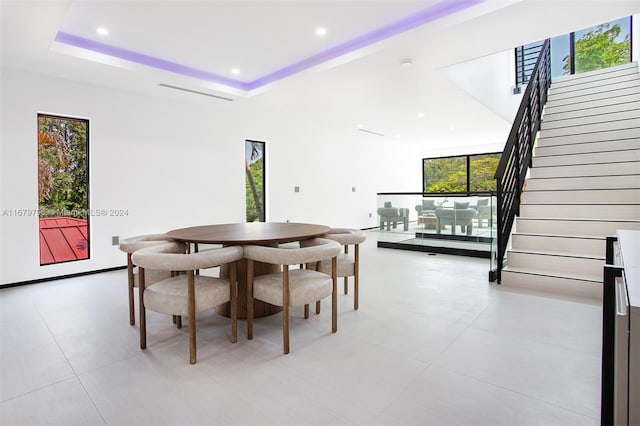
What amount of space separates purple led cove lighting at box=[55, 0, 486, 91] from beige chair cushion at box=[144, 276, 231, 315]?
3.18 m

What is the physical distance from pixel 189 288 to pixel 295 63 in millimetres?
3602

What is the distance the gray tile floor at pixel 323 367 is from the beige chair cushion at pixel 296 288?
34 cm

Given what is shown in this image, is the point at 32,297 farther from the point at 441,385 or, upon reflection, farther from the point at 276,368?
the point at 441,385

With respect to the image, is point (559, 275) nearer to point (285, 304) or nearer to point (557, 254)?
point (557, 254)

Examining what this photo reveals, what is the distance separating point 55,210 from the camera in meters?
4.51

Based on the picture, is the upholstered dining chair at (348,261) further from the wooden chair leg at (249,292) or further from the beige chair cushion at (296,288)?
the wooden chair leg at (249,292)

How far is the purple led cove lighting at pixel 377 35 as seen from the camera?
3255 mm

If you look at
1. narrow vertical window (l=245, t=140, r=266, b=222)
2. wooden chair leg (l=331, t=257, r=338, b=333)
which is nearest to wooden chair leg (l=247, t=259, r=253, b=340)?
wooden chair leg (l=331, t=257, r=338, b=333)

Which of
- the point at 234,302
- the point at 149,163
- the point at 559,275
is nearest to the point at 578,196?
the point at 559,275

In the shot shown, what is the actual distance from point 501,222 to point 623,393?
3.43 meters

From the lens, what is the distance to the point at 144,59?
4332 millimetres

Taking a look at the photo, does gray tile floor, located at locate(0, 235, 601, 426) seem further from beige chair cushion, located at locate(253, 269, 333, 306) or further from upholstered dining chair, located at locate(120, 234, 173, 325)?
beige chair cushion, located at locate(253, 269, 333, 306)

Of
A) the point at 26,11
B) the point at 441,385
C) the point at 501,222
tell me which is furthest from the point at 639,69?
the point at 26,11

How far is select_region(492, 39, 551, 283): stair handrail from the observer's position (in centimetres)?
400
